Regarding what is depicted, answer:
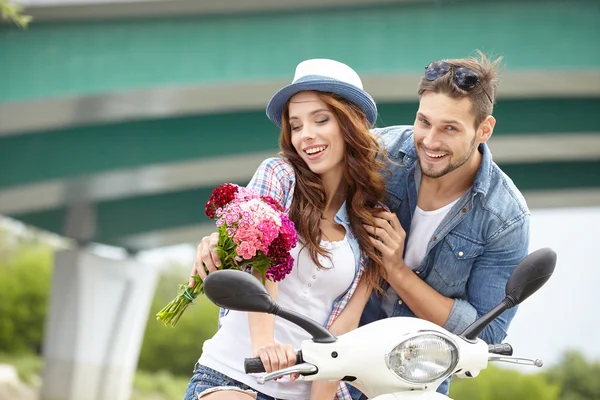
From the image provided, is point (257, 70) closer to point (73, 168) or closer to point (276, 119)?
point (73, 168)

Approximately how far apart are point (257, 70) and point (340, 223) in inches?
287

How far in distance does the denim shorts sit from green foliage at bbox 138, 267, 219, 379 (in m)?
31.3

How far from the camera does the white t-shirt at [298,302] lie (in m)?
3.39

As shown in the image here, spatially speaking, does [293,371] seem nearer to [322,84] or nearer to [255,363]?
[255,363]

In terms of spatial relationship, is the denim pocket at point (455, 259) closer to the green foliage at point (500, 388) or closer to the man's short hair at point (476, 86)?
the man's short hair at point (476, 86)

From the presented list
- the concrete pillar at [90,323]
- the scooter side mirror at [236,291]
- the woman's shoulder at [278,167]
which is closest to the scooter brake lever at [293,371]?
the scooter side mirror at [236,291]

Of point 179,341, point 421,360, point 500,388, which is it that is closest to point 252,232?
point 421,360

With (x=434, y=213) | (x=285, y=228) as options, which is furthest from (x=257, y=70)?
(x=285, y=228)

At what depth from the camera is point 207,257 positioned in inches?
121

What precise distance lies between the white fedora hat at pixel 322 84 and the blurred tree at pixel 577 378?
34.0m

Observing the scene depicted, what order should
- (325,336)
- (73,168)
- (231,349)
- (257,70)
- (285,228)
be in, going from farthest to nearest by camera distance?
(73,168) → (257,70) → (231,349) → (285,228) → (325,336)

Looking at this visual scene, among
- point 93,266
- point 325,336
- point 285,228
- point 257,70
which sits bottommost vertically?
point 325,336

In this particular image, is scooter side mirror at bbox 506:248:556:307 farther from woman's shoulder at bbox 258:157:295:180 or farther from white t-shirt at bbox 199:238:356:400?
woman's shoulder at bbox 258:157:295:180

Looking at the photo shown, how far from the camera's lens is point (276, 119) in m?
3.62
